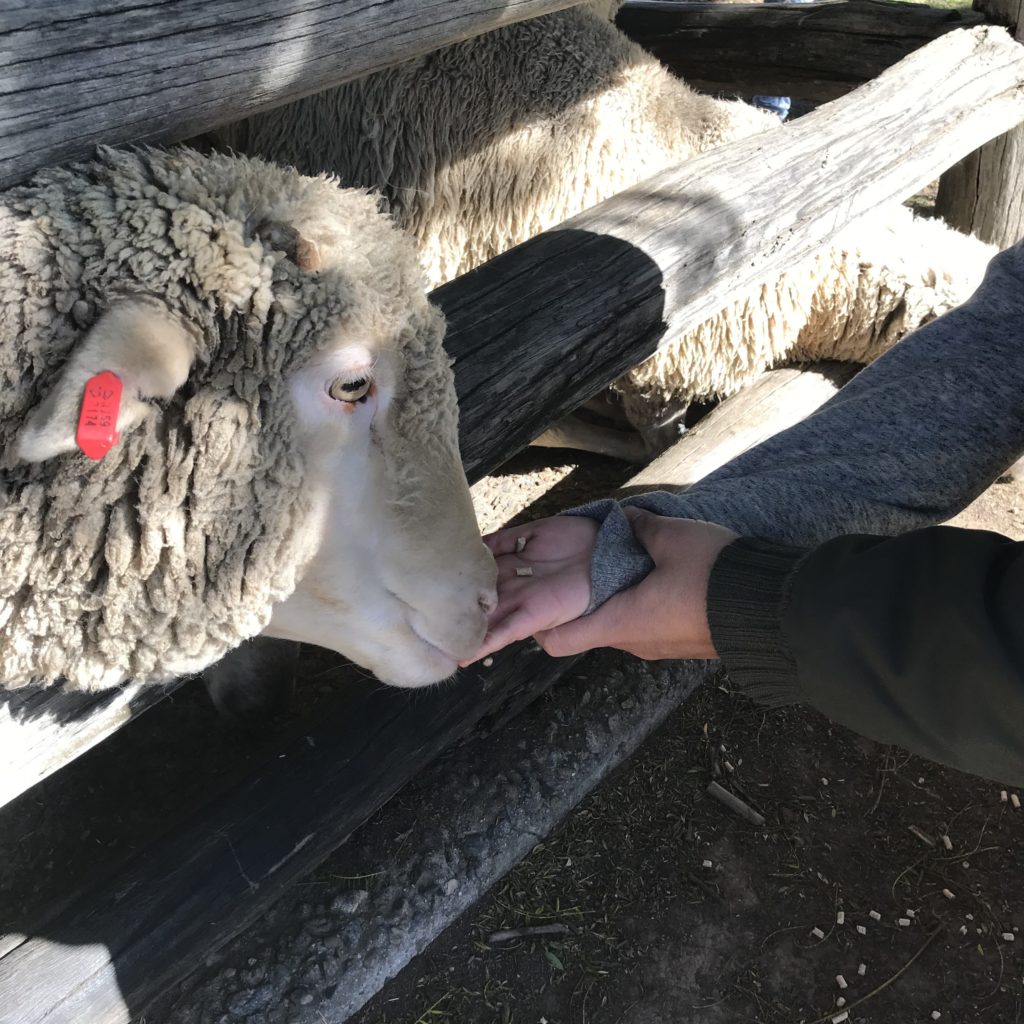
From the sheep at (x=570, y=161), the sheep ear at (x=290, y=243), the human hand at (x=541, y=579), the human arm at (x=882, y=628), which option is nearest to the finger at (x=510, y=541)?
the human hand at (x=541, y=579)

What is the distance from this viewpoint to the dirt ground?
2.30 m

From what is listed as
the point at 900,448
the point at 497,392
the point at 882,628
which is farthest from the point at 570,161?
the point at 882,628

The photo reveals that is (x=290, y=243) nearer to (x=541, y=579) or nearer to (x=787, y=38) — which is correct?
(x=541, y=579)

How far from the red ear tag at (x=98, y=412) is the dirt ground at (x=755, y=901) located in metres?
1.74

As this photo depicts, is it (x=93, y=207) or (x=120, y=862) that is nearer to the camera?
(x=93, y=207)

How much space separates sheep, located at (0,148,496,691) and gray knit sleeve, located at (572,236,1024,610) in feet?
1.42

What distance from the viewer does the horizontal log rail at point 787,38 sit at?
370 centimetres

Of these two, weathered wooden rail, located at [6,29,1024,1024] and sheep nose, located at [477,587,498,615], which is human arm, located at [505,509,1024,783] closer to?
sheep nose, located at [477,587,498,615]

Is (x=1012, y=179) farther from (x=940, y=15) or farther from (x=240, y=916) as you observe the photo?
(x=240, y=916)

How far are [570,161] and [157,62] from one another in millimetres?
1869

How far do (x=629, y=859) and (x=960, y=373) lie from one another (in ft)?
5.02

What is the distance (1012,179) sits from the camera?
3758 millimetres

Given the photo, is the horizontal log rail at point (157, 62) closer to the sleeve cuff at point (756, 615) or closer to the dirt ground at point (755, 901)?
the sleeve cuff at point (756, 615)

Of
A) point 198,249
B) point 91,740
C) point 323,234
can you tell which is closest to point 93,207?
point 198,249
